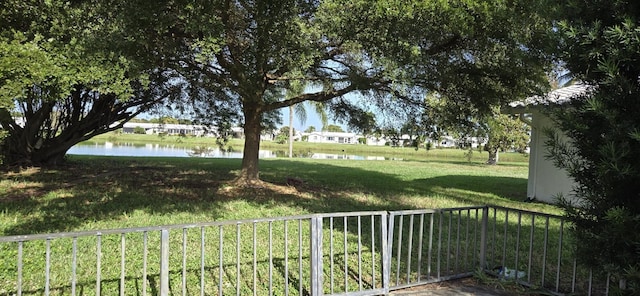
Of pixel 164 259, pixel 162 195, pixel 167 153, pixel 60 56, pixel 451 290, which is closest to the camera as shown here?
pixel 164 259

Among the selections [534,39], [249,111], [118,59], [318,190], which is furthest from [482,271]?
[249,111]

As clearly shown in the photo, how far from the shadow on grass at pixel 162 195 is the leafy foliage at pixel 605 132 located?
18.2ft

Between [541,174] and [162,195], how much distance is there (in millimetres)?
9384

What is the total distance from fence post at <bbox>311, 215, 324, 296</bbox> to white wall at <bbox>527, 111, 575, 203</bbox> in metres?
8.74

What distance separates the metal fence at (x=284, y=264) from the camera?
159 inches

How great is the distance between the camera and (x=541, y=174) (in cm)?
1133

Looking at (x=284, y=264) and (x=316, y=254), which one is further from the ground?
(x=316, y=254)

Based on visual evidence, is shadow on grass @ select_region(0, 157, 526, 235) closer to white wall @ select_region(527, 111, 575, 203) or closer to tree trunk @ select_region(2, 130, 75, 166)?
white wall @ select_region(527, 111, 575, 203)

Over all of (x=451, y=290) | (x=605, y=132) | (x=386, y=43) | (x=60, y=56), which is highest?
(x=386, y=43)

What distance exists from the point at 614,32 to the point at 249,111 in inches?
352

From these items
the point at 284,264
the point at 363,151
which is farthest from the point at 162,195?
the point at 363,151

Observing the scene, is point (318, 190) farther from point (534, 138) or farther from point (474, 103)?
point (534, 138)

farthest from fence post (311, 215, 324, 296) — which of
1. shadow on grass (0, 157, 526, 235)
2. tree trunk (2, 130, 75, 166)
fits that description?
tree trunk (2, 130, 75, 166)

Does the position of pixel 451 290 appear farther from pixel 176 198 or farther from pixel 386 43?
pixel 176 198
